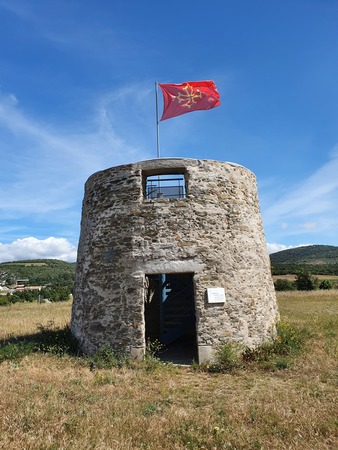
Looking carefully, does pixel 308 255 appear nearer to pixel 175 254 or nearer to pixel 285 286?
pixel 285 286

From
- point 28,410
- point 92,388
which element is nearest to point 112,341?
point 92,388

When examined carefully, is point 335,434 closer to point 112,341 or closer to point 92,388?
point 92,388

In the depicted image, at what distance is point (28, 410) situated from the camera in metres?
4.97

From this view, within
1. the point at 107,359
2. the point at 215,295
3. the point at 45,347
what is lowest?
the point at 107,359

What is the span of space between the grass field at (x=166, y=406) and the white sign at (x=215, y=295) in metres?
1.71

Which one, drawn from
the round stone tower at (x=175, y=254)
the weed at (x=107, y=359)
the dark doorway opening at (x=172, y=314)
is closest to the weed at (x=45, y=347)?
the round stone tower at (x=175, y=254)

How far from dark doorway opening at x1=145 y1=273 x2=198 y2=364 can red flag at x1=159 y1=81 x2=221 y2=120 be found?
18.1ft

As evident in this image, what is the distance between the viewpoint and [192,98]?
1060 centimetres

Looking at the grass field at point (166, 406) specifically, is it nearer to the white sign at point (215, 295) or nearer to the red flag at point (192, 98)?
the white sign at point (215, 295)

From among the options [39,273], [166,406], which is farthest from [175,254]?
[39,273]

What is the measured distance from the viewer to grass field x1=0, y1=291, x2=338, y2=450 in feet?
14.1

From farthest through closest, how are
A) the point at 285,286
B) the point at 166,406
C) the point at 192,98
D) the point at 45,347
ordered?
the point at 285,286
the point at 192,98
the point at 45,347
the point at 166,406

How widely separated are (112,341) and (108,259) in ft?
7.25

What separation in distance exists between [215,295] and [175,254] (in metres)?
1.51
